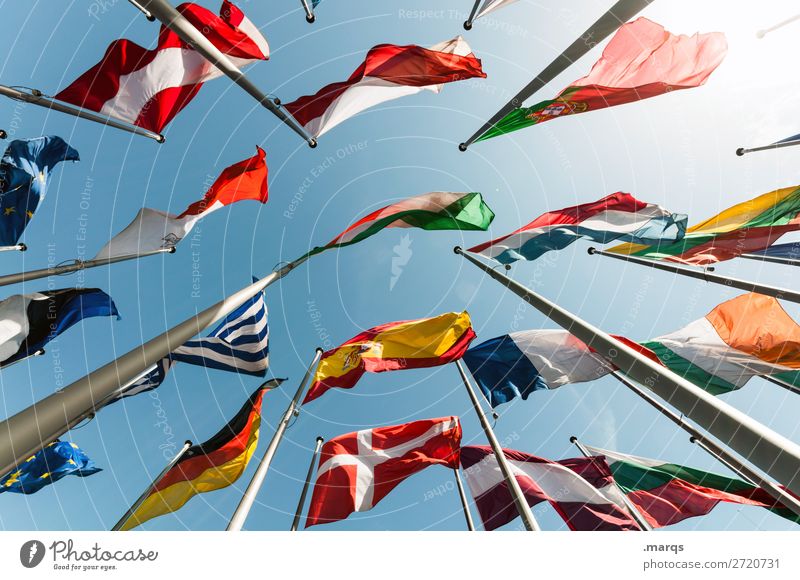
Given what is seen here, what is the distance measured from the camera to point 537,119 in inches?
339

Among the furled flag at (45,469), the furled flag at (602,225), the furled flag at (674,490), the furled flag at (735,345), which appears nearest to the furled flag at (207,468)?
the furled flag at (45,469)

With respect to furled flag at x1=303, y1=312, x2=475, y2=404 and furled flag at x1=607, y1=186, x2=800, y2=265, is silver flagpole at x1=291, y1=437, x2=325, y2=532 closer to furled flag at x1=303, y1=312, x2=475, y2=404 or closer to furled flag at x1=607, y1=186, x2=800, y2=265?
furled flag at x1=303, y1=312, x2=475, y2=404

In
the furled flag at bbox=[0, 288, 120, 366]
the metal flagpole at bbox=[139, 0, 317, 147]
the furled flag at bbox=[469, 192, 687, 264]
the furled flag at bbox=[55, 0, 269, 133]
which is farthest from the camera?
the furled flag at bbox=[469, 192, 687, 264]

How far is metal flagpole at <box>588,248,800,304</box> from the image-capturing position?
9.75 metres

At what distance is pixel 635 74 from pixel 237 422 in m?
13.7

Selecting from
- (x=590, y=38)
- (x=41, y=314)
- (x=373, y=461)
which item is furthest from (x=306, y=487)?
(x=590, y=38)

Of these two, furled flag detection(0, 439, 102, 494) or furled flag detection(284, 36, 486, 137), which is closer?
furled flag detection(284, 36, 486, 137)

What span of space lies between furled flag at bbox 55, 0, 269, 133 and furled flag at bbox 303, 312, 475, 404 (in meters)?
7.86

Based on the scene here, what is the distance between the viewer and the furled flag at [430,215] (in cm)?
1034

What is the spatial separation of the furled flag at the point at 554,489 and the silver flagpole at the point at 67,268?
A: 10934mm

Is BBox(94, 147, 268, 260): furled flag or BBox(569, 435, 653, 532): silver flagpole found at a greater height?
BBox(94, 147, 268, 260): furled flag

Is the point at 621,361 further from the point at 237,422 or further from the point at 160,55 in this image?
the point at 160,55

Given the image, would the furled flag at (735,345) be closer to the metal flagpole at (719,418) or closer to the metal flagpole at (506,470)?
the metal flagpole at (506,470)

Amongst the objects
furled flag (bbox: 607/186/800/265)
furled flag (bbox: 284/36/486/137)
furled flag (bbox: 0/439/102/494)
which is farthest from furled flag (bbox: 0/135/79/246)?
furled flag (bbox: 607/186/800/265)
